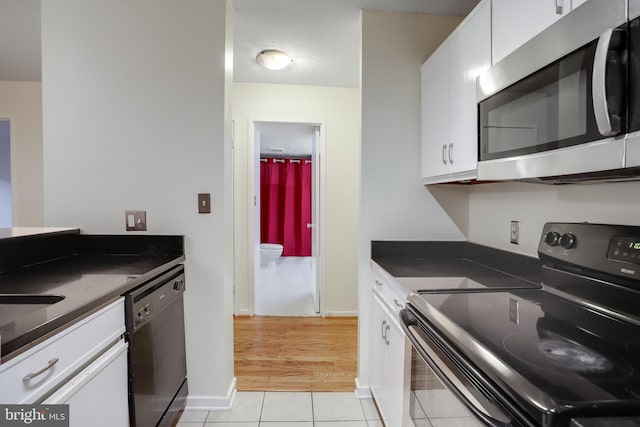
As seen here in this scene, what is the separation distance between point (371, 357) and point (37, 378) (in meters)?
1.56

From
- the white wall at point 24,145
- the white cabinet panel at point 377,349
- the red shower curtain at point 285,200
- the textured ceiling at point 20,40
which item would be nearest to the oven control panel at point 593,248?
the white cabinet panel at point 377,349

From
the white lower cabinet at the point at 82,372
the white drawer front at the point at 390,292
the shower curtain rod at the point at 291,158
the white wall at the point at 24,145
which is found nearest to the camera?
the white lower cabinet at the point at 82,372

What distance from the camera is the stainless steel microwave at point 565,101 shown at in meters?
0.69

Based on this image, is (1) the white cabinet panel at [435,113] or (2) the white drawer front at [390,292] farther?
(1) the white cabinet panel at [435,113]

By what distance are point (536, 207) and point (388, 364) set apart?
993 millimetres

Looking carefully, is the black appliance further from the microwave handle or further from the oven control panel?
the microwave handle

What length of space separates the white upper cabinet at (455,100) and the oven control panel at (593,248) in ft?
1.29

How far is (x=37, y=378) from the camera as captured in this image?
80cm

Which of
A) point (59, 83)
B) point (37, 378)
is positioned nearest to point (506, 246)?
point (37, 378)

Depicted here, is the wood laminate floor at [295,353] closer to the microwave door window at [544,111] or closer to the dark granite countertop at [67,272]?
the dark granite countertop at [67,272]

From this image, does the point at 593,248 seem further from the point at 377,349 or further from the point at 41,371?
the point at 41,371

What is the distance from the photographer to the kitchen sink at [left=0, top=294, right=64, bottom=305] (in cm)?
102

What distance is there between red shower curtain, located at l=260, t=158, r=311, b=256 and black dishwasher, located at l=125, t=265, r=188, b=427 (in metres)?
5.10

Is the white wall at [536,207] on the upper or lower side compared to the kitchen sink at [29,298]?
upper
